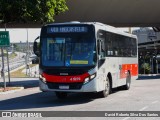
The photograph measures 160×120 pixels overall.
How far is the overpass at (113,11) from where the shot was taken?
1474 inches

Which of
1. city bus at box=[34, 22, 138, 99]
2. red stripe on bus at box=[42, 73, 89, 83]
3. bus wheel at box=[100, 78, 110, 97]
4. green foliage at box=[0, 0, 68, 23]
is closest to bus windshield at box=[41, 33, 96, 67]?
city bus at box=[34, 22, 138, 99]

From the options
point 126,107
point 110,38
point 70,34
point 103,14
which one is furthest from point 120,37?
point 103,14

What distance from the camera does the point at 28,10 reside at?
27.8m

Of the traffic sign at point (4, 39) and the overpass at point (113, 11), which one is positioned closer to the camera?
the traffic sign at point (4, 39)

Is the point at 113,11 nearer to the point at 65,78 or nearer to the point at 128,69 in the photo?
the point at 128,69

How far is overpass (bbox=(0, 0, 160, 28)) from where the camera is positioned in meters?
37.4

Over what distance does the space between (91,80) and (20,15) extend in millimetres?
12393

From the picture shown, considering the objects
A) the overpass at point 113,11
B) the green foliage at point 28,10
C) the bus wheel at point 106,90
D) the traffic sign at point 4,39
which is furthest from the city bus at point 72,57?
the overpass at point 113,11

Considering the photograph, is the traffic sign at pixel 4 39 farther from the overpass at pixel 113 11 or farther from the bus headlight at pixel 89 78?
the bus headlight at pixel 89 78

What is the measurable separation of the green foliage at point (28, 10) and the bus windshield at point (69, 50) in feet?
33.7

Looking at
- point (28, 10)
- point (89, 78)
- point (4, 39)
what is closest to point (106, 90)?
point (89, 78)

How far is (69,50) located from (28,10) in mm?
11099

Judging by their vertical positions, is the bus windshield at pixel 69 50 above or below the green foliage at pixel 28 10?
below

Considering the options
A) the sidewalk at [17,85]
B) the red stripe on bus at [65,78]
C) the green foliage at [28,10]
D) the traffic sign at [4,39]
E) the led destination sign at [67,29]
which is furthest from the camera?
the green foliage at [28,10]
